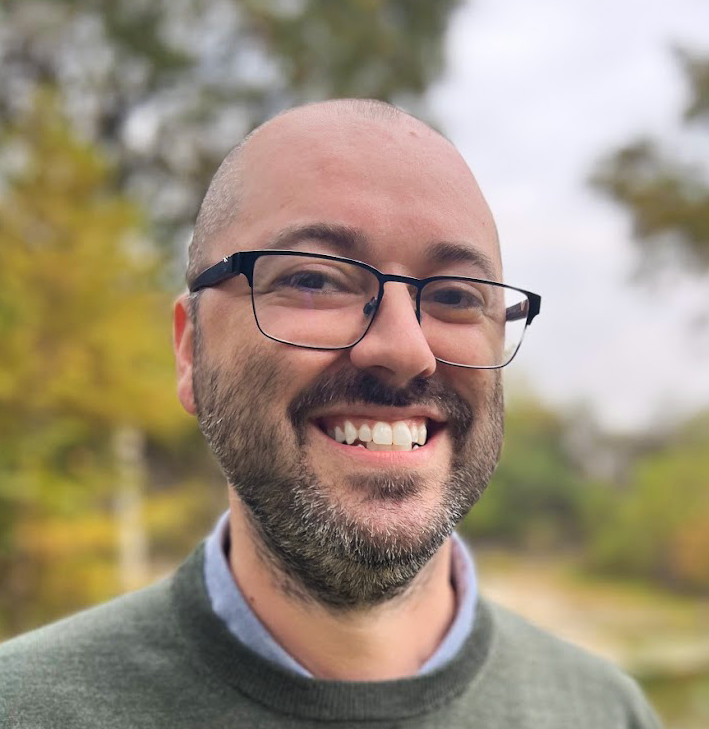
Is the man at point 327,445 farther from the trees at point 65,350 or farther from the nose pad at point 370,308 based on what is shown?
the trees at point 65,350

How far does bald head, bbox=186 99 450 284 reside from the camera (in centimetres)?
120

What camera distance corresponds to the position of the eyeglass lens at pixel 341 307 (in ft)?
3.45

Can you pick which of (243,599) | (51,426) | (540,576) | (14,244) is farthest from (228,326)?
(540,576)

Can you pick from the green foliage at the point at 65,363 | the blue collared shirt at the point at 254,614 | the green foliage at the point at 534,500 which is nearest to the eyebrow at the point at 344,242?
the blue collared shirt at the point at 254,614

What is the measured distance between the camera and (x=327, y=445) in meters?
1.03

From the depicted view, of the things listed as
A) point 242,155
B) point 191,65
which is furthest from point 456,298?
point 191,65

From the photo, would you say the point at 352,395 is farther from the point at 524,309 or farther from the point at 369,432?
the point at 524,309

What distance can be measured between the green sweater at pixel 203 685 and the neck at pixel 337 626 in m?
0.05

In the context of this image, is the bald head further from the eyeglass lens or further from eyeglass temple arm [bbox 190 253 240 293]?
the eyeglass lens

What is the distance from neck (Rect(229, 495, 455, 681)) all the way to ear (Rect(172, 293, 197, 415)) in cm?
20

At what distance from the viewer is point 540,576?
1069 cm

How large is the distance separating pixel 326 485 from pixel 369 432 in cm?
10

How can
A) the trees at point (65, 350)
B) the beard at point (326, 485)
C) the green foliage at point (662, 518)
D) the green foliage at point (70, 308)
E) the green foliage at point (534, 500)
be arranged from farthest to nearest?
the green foliage at point (534, 500) < the green foliage at point (662, 518) < the green foliage at point (70, 308) < the trees at point (65, 350) < the beard at point (326, 485)

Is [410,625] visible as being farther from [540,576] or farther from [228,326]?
[540,576]
